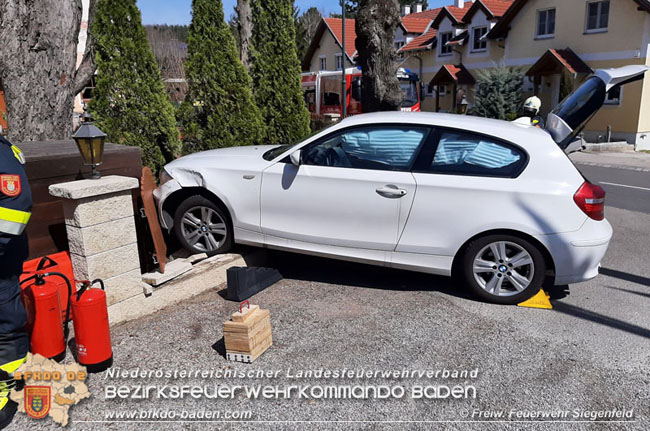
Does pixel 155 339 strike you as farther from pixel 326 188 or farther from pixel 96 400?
pixel 326 188

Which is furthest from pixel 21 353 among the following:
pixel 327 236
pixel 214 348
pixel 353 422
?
pixel 327 236

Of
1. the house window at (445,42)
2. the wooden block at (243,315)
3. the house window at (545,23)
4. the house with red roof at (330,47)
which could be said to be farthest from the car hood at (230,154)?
the house with red roof at (330,47)

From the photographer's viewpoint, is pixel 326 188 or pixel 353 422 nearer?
pixel 353 422

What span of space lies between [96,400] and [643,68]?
6.30 meters

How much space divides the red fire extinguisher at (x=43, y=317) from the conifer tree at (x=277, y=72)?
620 cm

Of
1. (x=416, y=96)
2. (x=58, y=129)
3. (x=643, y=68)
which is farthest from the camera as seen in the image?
(x=416, y=96)

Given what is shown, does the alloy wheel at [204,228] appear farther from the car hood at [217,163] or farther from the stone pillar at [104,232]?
the stone pillar at [104,232]

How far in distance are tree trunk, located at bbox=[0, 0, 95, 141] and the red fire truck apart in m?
17.0

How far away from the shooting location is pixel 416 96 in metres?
24.6

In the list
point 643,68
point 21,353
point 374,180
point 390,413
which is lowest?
point 390,413

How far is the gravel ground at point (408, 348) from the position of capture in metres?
3.26

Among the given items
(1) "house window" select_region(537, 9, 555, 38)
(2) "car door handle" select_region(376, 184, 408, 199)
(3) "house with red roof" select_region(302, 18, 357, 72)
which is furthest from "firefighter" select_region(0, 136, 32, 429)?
(3) "house with red roof" select_region(302, 18, 357, 72)

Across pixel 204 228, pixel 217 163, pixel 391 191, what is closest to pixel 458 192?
pixel 391 191

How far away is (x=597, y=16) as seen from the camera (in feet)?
71.6
